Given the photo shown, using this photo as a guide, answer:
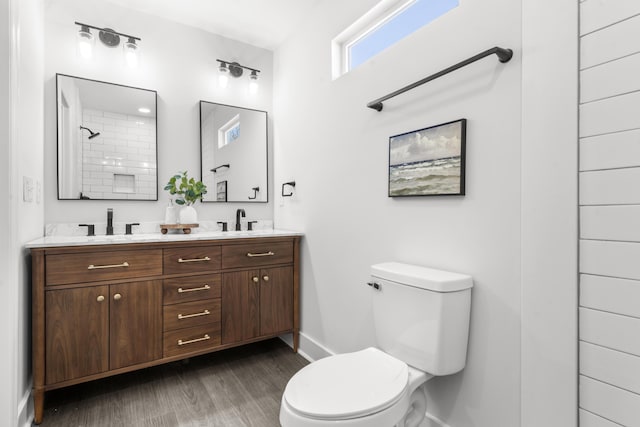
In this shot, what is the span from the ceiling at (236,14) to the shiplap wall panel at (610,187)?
2.02 meters

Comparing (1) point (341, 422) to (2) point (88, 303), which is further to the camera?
(2) point (88, 303)

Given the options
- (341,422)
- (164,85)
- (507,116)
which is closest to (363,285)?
(341,422)

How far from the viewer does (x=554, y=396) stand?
42.4 inches

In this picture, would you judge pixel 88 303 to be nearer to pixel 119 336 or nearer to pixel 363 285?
pixel 119 336

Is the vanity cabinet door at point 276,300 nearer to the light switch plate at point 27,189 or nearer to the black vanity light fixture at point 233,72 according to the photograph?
the light switch plate at point 27,189

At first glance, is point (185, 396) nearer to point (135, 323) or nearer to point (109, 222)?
point (135, 323)

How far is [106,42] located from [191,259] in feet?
5.39

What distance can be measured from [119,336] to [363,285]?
139 centimetres

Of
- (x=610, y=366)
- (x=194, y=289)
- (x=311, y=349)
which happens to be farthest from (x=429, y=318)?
(x=194, y=289)

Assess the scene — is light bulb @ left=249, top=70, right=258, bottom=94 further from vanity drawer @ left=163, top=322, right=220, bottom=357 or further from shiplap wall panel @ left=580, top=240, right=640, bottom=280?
shiplap wall panel @ left=580, top=240, right=640, bottom=280

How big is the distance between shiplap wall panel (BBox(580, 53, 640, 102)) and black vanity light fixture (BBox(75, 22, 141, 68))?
2619 mm

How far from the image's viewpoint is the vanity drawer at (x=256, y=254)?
2.13 meters

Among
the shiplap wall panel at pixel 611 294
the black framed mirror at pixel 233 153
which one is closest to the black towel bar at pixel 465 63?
the shiplap wall panel at pixel 611 294

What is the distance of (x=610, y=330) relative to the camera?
3.17 feet
